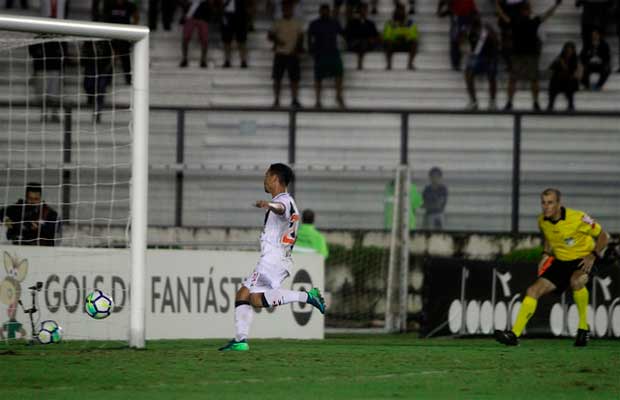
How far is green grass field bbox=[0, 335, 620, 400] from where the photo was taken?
9.45m

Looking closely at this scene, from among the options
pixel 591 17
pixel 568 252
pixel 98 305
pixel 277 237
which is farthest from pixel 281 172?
pixel 591 17

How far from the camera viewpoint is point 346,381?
1023 centimetres

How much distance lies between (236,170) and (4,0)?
323 inches

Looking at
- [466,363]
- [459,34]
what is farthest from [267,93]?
[466,363]

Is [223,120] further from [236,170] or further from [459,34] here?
[459,34]

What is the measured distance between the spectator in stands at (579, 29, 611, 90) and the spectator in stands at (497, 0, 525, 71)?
138 centimetres

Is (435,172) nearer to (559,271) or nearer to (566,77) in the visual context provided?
(566,77)

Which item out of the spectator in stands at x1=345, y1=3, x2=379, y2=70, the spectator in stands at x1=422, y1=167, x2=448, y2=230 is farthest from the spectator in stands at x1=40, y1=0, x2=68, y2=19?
the spectator in stands at x1=422, y1=167, x2=448, y2=230

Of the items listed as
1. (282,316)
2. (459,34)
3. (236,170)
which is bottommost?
(282,316)

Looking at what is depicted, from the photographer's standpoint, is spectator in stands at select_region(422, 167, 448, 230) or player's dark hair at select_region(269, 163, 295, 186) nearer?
player's dark hair at select_region(269, 163, 295, 186)

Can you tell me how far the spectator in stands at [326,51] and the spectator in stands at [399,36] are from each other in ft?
4.57

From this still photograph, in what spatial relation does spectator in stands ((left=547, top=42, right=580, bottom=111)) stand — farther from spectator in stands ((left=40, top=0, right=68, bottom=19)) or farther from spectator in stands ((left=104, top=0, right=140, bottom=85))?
spectator in stands ((left=40, top=0, right=68, bottom=19))

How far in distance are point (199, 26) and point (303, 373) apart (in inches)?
632

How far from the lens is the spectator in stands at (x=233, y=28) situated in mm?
25859
